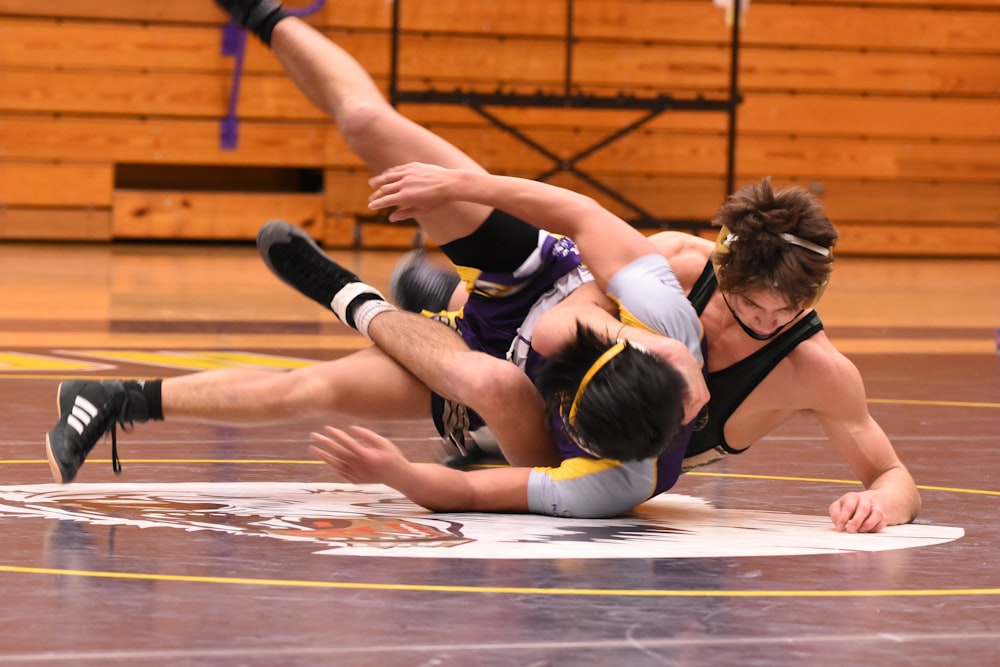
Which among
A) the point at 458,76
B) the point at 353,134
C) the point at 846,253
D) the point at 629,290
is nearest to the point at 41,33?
the point at 458,76

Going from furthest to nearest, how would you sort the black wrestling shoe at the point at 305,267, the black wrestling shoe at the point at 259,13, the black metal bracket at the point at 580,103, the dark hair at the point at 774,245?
the black metal bracket at the point at 580,103 → the black wrestling shoe at the point at 259,13 → the black wrestling shoe at the point at 305,267 → the dark hair at the point at 774,245

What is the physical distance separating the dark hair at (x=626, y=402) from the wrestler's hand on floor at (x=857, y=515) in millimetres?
360

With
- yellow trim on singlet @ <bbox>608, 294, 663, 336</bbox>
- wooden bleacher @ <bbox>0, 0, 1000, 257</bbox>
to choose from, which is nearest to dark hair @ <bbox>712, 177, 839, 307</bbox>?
yellow trim on singlet @ <bbox>608, 294, 663, 336</bbox>

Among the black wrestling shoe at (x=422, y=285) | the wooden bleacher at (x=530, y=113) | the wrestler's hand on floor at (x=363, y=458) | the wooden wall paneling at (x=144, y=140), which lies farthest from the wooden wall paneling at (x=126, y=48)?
the wrestler's hand on floor at (x=363, y=458)

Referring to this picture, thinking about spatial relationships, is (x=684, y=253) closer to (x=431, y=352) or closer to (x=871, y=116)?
(x=431, y=352)

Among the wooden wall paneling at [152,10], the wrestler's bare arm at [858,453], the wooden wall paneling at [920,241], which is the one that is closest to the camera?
the wrestler's bare arm at [858,453]

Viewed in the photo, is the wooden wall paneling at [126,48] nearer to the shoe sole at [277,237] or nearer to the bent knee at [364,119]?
the shoe sole at [277,237]

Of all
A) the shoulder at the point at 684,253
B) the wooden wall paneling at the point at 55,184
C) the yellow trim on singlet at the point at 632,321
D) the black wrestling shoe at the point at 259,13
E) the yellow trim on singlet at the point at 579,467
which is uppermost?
the black wrestling shoe at the point at 259,13

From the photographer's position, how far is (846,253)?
1222 cm

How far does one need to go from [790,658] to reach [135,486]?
1.47 metres

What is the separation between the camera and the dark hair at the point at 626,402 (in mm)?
2355

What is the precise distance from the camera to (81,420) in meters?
2.72

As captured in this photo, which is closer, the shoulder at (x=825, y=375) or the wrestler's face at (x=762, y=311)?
the wrestler's face at (x=762, y=311)

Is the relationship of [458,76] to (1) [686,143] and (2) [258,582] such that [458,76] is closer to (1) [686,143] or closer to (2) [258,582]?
(1) [686,143]
